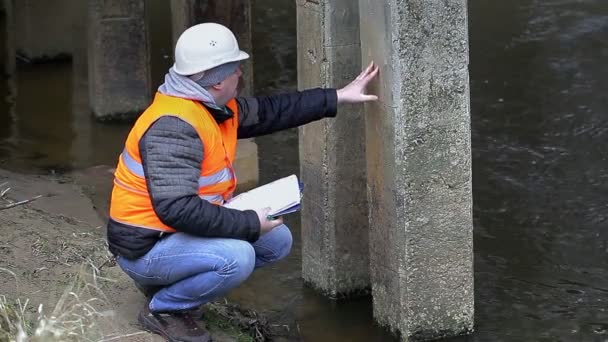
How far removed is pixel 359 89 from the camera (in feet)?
20.8

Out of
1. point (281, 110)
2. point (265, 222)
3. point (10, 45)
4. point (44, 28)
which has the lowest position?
point (265, 222)

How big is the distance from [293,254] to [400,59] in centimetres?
225

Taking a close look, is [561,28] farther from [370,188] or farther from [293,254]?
[370,188]

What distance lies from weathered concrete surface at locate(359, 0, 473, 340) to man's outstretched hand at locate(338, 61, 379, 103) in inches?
2.3

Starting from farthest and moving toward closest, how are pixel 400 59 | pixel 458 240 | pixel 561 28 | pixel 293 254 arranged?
1. pixel 561 28
2. pixel 293 254
3. pixel 458 240
4. pixel 400 59

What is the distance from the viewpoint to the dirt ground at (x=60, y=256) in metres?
6.18

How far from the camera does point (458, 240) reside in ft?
21.9

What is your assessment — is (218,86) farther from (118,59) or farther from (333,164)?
(118,59)

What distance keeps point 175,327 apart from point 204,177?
2.49 ft

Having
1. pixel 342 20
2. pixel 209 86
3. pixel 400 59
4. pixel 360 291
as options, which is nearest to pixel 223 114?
pixel 209 86

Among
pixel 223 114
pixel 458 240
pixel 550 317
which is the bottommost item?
pixel 550 317

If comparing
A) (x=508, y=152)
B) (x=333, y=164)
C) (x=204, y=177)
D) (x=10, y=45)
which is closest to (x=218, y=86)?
(x=204, y=177)

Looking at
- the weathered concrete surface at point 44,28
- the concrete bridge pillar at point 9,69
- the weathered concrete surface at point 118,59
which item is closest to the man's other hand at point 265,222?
the weathered concrete surface at point 118,59

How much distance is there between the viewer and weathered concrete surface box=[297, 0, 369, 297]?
22.7ft
